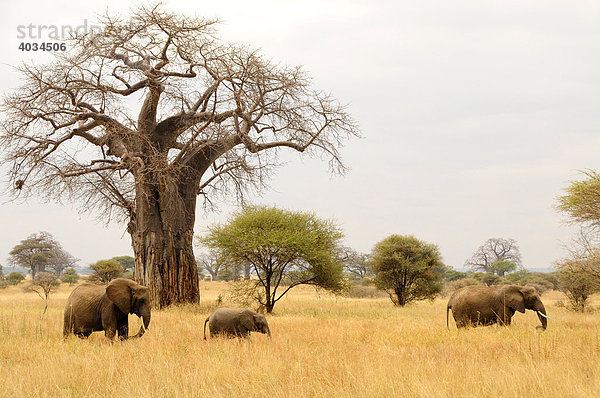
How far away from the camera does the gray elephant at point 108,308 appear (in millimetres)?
7656

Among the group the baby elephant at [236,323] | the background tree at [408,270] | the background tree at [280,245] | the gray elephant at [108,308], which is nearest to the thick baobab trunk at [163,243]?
the background tree at [280,245]

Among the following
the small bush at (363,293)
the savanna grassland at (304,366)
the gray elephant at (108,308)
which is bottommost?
the small bush at (363,293)

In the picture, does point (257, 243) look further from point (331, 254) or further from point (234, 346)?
point (234, 346)

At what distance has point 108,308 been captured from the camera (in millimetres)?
7750

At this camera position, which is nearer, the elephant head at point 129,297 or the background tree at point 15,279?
the elephant head at point 129,297

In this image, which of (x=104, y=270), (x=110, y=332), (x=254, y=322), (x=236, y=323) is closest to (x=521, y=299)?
(x=254, y=322)

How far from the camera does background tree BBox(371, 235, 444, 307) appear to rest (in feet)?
79.5

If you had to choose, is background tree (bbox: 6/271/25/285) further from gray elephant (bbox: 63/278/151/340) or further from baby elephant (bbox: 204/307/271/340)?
baby elephant (bbox: 204/307/271/340)

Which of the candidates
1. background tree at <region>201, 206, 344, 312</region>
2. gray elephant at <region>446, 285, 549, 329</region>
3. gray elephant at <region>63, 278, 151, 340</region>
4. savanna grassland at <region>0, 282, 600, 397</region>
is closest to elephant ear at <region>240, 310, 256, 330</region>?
savanna grassland at <region>0, 282, 600, 397</region>

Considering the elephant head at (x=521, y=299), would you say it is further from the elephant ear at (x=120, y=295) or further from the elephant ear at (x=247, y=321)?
the elephant ear at (x=120, y=295)

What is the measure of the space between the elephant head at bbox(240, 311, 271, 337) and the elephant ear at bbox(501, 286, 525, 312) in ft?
15.3

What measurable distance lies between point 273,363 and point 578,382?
10.5 feet

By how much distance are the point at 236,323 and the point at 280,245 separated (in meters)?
7.81

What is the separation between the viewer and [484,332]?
8805mm
